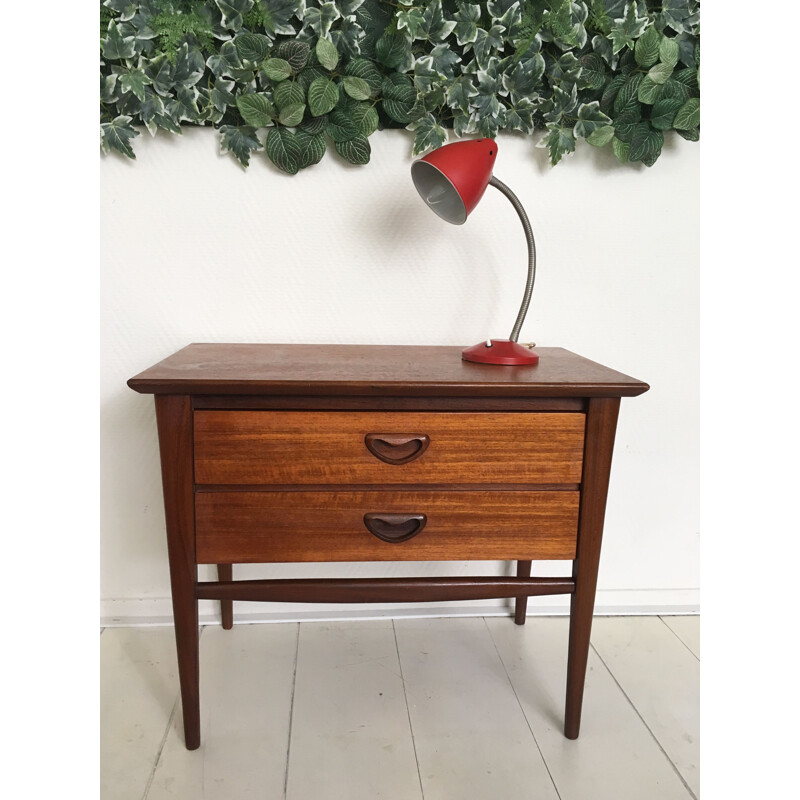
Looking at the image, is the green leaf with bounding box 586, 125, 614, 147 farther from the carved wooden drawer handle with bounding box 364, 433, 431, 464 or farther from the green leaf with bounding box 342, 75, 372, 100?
the carved wooden drawer handle with bounding box 364, 433, 431, 464

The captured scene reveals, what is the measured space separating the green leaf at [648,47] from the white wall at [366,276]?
0.20 metres

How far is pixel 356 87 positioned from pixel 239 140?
0.28 m

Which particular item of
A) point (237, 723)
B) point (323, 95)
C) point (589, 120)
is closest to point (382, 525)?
point (237, 723)

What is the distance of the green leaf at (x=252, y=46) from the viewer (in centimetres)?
143

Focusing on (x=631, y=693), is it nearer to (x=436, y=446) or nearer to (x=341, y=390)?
(x=436, y=446)

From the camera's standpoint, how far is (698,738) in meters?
1.35

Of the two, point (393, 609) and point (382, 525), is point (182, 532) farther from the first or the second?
point (393, 609)

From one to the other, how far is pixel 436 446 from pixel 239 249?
72cm

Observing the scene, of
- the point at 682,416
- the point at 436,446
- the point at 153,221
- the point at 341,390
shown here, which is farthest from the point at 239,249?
the point at 682,416

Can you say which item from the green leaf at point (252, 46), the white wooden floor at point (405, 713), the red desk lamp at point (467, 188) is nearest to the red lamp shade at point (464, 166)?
the red desk lamp at point (467, 188)

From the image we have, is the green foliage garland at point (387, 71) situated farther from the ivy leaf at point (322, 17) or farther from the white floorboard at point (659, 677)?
the white floorboard at point (659, 677)

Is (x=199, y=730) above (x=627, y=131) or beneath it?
beneath

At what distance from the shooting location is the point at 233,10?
1.42m

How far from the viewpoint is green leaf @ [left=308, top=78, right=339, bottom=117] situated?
4.80 feet
